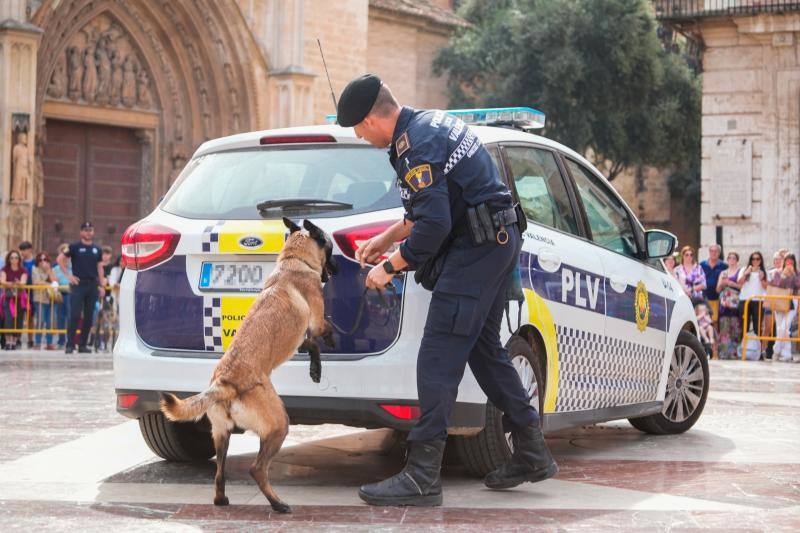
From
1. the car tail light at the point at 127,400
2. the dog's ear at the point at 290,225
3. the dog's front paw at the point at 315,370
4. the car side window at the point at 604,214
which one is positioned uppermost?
the car side window at the point at 604,214

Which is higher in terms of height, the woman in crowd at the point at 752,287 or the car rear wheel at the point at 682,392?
the woman in crowd at the point at 752,287

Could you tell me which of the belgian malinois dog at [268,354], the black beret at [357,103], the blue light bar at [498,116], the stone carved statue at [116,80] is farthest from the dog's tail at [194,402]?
the stone carved statue at [116,80]

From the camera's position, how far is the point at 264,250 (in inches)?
246

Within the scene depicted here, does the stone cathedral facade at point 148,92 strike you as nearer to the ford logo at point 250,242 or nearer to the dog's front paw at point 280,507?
the ford logo at point 250,242

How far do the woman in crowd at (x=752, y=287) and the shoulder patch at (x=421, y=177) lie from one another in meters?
16.1

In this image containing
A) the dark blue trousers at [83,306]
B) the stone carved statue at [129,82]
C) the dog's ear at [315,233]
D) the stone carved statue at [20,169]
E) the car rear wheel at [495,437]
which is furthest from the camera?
the stone carved statue at [129,82]

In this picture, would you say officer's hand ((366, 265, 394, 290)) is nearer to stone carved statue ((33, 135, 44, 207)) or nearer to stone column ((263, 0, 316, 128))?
stone carved statue ((33, 135, 44, 207))

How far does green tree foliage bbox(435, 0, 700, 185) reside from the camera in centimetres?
3997

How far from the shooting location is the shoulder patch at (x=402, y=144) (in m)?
5.61

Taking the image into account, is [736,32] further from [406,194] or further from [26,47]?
[406,194]

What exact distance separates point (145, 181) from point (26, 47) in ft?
19.9

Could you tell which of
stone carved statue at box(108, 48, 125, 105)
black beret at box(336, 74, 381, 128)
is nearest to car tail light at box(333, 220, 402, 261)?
black beret at box(336, 74, 381, 128)

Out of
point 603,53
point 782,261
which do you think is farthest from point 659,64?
point 782,261

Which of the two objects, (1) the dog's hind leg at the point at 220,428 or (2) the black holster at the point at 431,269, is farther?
(2) the black holster at the point at 431,269
